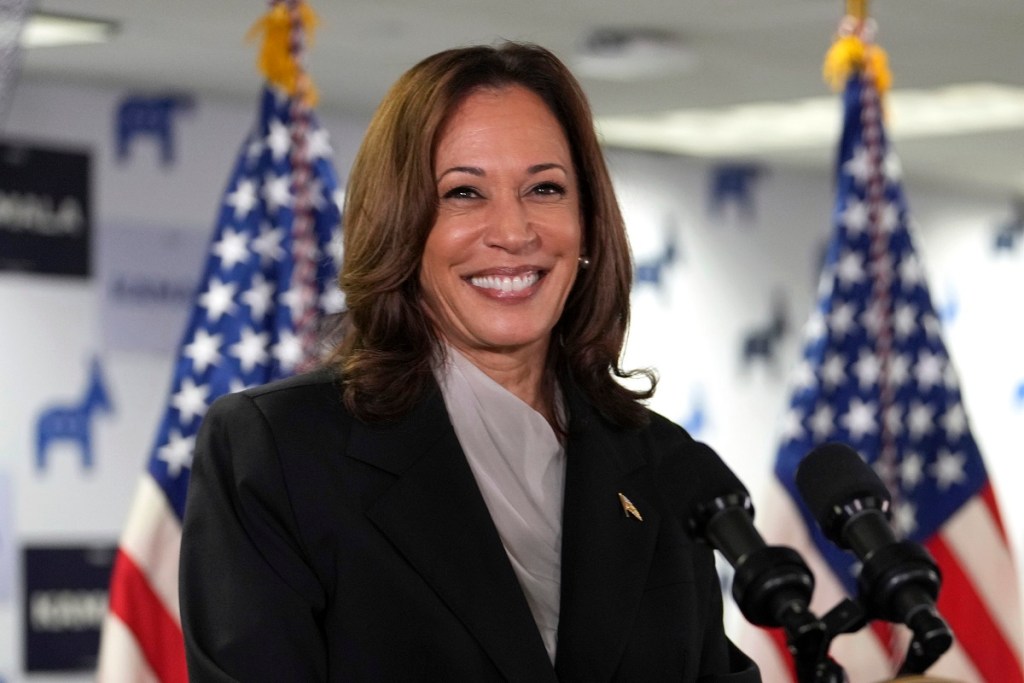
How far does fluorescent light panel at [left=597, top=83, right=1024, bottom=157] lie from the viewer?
20.3 feet

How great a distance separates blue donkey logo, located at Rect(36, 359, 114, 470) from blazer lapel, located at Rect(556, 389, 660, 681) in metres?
4.07

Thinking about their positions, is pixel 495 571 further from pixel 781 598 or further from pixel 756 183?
pixel 756 183

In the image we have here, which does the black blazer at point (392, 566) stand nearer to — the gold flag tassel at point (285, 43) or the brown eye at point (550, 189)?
the brown eye at point (550, 189)

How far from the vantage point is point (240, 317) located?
10.8ft

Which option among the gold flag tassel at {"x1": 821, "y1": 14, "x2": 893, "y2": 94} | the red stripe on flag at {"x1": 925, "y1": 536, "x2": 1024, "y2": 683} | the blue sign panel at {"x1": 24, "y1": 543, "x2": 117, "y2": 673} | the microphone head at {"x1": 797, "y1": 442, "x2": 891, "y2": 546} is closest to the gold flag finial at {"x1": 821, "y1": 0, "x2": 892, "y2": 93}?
the gold flag tassel at {"x1": 821, "y1": 14, "x2": 893, "y2": 94}

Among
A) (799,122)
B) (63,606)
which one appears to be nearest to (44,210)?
(63,606)

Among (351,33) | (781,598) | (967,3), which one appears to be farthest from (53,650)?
(781,598)

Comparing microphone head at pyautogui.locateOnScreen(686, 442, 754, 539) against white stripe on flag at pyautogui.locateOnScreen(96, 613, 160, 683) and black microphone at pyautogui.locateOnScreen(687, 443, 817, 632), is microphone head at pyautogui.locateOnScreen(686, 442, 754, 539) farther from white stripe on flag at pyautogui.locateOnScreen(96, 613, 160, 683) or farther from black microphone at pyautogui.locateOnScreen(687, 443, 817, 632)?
white stripe on flag at pyautogui.locateOnScreen(96, 613, 160, 683)

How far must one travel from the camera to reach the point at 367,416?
Answer: 62.6 inches

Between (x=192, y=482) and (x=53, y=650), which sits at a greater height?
(x=192, y=482)

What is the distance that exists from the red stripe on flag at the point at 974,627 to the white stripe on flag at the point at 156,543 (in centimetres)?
159

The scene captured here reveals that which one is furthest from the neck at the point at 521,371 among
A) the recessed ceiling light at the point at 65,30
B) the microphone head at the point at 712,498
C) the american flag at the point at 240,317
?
the recessed ceiling light at the point at 65,30

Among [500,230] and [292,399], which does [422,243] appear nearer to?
[500,230]

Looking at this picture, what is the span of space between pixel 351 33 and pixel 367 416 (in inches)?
143
